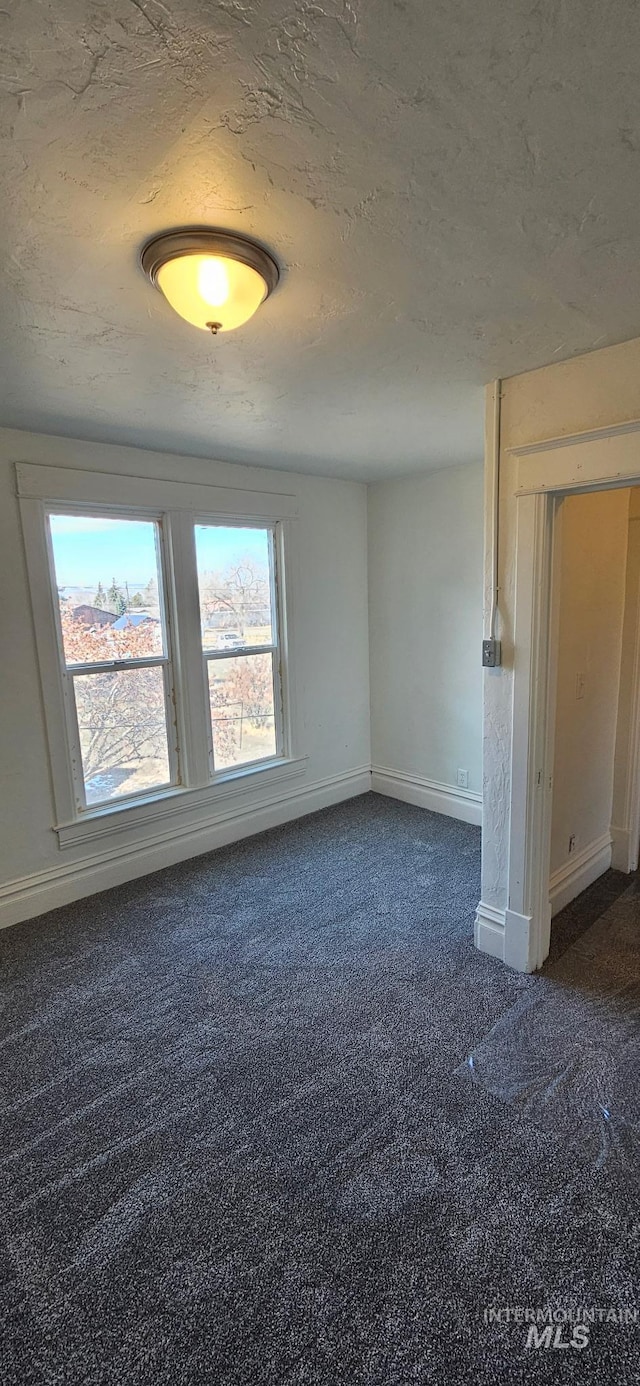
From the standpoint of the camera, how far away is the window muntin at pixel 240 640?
3660 millimetres

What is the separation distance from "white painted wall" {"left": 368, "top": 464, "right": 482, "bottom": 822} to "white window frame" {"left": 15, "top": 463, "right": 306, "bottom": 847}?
0.83 meters

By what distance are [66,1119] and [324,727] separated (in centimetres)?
297

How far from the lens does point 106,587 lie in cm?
320

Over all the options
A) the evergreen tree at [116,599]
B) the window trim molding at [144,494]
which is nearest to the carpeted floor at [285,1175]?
the evergreen tree at [116,599]

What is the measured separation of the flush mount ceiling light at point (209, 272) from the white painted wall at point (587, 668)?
1633mm

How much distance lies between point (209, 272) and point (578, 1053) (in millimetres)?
2668

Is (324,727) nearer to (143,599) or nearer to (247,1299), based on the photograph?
(143,599)

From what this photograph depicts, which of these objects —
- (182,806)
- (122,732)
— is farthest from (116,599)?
(182,806)

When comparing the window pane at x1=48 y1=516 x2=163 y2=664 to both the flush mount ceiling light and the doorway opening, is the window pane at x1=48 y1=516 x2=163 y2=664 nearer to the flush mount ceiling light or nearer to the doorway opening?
the flush mount ceiling light

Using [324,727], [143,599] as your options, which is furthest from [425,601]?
[143,599]

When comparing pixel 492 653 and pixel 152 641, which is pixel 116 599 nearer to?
pixel 152 641

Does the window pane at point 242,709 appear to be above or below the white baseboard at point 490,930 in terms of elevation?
above

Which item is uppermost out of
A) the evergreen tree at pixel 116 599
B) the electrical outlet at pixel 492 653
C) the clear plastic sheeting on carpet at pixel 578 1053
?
the evergreen tree at pixel 116 599

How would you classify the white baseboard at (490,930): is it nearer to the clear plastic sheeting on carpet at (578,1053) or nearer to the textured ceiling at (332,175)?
the clear plastic sheeting on carpet at (578,1053)
